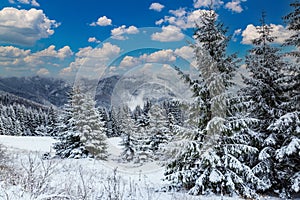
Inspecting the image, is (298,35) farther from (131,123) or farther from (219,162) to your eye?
(131,123)

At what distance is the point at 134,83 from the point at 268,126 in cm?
695

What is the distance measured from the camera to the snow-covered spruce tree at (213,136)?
A: 27.6 ft

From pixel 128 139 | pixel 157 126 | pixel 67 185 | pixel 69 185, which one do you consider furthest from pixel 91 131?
pixel 69 185

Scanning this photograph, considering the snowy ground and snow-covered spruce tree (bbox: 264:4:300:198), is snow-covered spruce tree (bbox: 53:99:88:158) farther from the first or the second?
→ snow-covered spruce tree (bbox: 264:4:300:198)

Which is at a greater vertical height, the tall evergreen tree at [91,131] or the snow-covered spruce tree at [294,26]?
the snow-covered spruce tree at [294,26]

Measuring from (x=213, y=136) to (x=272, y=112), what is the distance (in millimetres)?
3194

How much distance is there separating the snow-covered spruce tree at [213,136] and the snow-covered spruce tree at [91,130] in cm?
1301

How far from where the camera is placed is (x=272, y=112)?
398 inches

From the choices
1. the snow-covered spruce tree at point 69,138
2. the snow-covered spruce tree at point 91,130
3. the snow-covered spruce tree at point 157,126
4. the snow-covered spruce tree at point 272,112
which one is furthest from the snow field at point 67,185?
the snow-covered spruce tree at point 157,126

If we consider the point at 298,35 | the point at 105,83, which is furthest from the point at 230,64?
the point at 105,83

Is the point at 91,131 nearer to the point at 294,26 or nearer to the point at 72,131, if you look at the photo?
the point at 72,131

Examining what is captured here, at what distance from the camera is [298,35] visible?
9.47 meters

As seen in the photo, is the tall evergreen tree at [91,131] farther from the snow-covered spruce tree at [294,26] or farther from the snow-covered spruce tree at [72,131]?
the snow-covered spruce tree at [294,26]

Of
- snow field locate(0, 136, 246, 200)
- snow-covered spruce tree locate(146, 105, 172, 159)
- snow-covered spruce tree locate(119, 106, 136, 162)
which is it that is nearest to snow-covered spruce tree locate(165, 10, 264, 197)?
snow field locate(0, 136, 246, 200)
